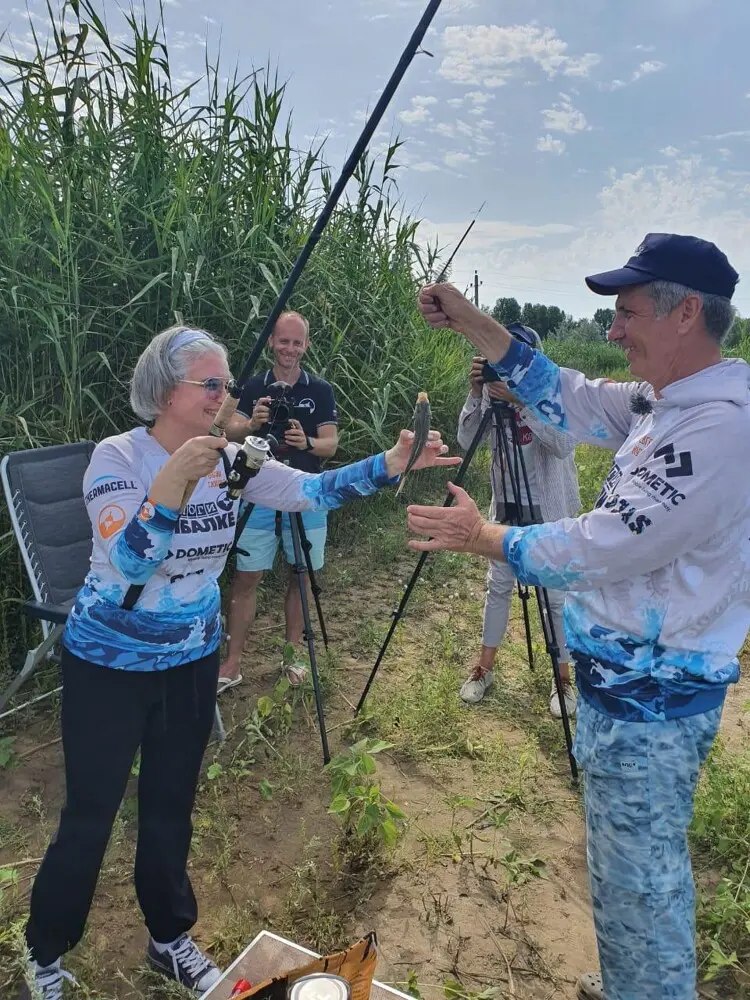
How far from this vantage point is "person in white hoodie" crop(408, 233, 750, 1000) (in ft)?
5.29

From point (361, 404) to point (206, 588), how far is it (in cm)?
411

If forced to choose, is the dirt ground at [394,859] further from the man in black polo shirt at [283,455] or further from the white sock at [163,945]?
the man in black polo shirt at [283,455]

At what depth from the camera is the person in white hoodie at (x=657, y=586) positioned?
161 cm

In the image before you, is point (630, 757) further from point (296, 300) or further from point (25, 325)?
point (296, 300)

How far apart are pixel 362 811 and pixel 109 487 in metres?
1.86

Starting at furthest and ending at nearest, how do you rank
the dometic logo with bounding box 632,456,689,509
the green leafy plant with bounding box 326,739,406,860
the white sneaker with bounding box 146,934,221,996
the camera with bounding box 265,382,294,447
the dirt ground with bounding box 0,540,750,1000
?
the camera with bounding box 265,382,294,447 → the green leafy plant with bounding box 326,739,406,860 → the dirt ground with bounding box 0,540,750,1000 → the white sneaker with bounding box 146,934,221,996 → the dometic logo with bounding box 632,456,689,509

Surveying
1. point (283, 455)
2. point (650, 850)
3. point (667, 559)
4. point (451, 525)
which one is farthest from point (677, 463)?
point (283, 455)

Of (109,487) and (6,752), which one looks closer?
(109,487)

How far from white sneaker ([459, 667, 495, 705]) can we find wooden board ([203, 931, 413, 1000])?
92.3 inches

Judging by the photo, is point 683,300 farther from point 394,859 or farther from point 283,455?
point 283,455

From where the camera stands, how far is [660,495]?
1.60 metres

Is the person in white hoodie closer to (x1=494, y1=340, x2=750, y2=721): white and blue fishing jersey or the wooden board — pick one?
(x1=494, y1=340, x2=750, y2=721): white and blue fishing jersey

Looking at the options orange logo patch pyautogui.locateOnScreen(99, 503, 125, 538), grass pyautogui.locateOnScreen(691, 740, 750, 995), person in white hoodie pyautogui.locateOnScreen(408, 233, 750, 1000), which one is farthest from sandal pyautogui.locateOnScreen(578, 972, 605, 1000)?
orange logo patch pyautogui.locateOnScreen(99, 503, 125, 538)

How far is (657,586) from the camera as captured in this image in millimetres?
1682
